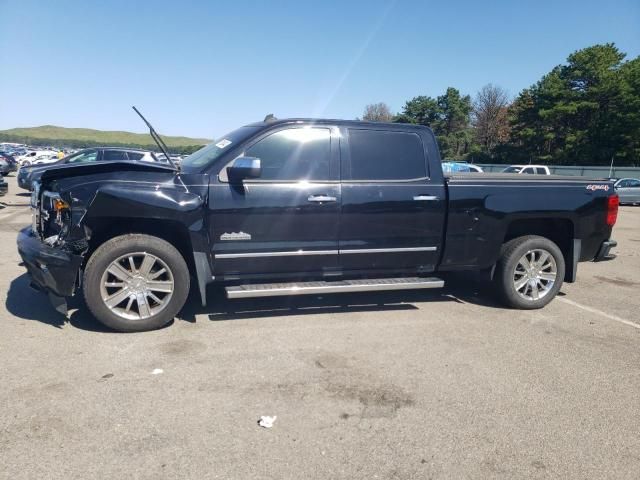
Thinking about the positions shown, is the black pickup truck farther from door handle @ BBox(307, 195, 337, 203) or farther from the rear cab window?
the rear cab window

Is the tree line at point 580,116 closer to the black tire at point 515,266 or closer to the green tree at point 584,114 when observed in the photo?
the green tree at point 584,114

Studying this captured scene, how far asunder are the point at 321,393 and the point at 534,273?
3304mm

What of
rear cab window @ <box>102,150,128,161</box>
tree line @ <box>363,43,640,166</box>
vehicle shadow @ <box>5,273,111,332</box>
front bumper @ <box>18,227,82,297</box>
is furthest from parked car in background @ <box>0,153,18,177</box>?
tree line @ <box>363,43,640,166</box>

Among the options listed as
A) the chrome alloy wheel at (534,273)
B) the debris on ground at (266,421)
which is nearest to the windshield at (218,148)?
the debris on ground at (266,421)

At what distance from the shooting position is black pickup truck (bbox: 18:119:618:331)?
4.19m

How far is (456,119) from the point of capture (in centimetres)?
7738

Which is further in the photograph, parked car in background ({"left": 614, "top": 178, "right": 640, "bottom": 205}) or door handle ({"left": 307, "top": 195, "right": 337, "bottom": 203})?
parked car in background ({"left": 614, "top": 178, "right": 640, "bottom": 205})

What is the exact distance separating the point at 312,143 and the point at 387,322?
1947 mm

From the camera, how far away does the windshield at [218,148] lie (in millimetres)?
4609

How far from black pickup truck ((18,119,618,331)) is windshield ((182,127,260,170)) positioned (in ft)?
0.08

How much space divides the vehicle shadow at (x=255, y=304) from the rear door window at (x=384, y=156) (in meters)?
1.47

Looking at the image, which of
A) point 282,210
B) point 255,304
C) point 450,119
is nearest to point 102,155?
point 255,304

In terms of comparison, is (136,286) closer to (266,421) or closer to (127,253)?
(127,253)

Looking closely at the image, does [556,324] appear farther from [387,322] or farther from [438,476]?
[438,476]
